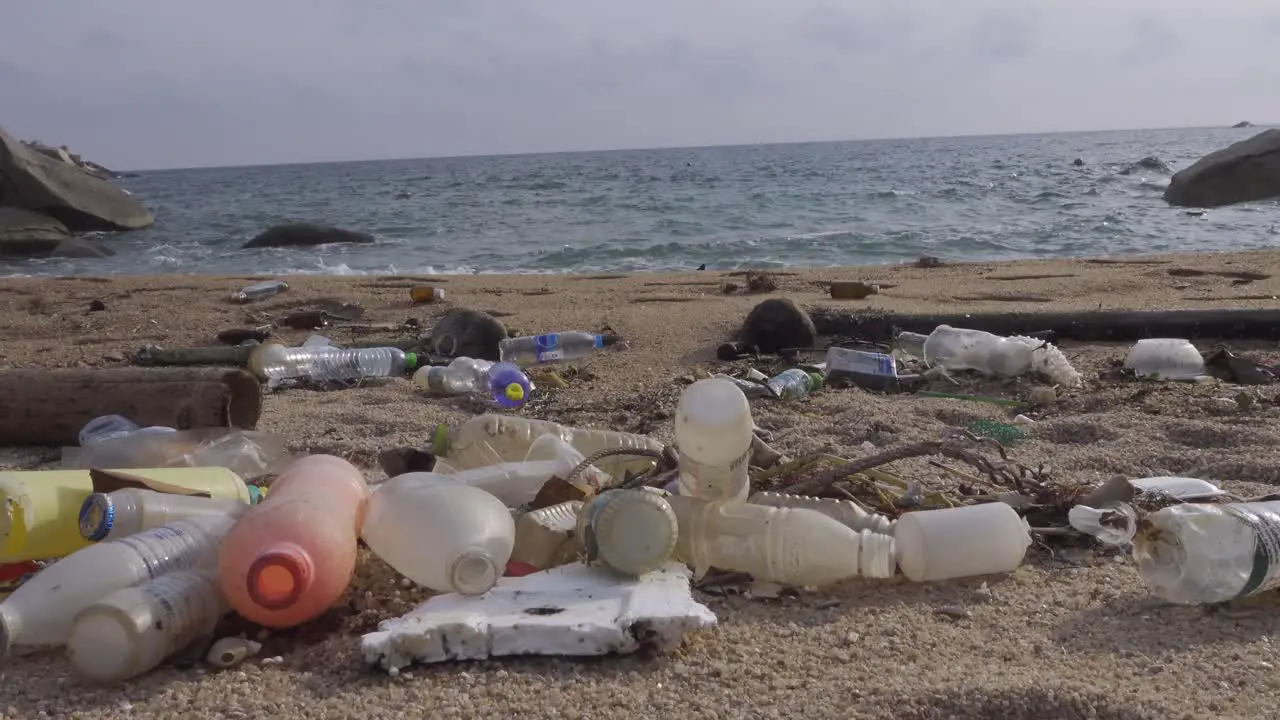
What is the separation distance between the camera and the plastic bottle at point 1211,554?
1.67 metres

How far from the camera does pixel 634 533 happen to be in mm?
1688

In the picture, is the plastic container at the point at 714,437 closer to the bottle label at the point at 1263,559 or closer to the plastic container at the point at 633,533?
the plastic container at the point at 633,533

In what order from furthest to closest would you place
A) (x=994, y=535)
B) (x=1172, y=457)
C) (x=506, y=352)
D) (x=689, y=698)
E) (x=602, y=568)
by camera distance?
(x=506, y=352), (x=1172, y=457), (x=994, y=535), (x=602, y=568), (x=689, y=698)

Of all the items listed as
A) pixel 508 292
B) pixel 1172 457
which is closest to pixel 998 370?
pixel 1172 457

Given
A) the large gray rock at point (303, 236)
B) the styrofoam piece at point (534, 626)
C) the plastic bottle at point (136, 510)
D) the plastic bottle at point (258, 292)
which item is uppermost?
the large gray rock at point (303, 236)

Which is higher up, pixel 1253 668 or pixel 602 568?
pixel 602 568

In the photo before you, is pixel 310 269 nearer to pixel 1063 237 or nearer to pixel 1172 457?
pixel 1063 237

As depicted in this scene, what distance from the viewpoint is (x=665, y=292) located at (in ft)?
21.9

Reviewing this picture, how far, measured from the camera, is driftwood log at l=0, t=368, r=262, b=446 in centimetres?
293

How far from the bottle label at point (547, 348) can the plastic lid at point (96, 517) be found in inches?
104

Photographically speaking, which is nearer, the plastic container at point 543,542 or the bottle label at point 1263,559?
the bottle label at point 1263,559

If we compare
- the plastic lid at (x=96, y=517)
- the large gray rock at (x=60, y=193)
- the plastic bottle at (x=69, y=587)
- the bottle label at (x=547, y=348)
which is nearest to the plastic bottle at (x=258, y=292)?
the bottle label at (x=547, y=348)

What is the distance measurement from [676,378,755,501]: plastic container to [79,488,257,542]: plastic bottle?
0.86m

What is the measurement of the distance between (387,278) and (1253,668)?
7.54 metres
